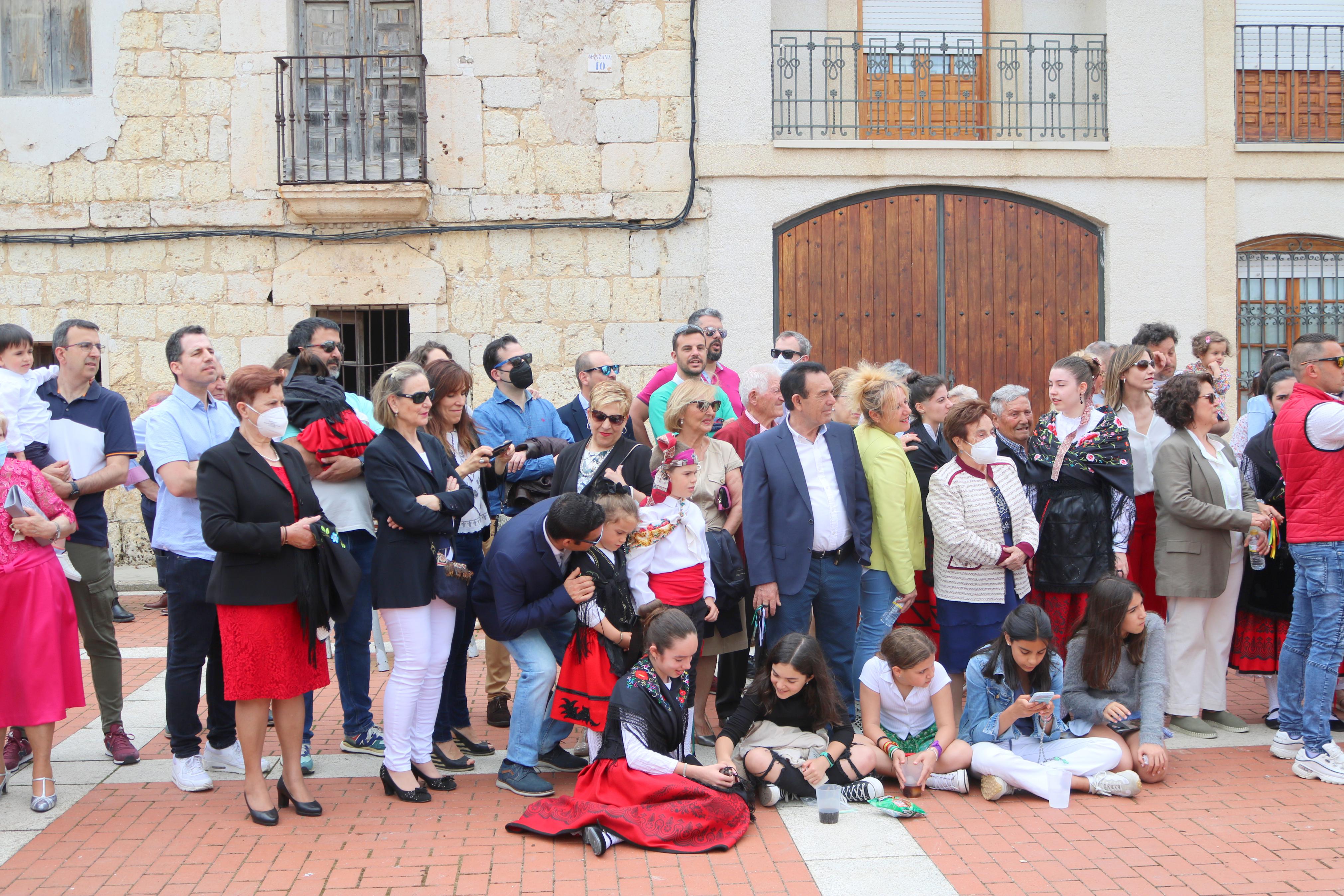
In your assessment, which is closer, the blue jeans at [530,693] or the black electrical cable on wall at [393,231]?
the blue jeans at [530,693]

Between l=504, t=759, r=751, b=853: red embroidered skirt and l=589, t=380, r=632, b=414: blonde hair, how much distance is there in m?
1.70

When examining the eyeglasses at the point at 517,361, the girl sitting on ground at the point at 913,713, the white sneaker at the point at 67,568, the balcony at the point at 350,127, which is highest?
the balcony at the point at 350,127

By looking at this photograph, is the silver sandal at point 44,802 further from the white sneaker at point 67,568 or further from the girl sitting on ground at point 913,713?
→ the girl sitting on ground at point 913,713

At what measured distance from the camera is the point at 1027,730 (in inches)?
194

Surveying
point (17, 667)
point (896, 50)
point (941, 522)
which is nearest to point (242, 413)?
point (17, 667)

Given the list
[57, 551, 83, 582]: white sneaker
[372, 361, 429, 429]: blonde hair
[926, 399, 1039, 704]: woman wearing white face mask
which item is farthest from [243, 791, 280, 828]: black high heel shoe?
[926, 399, 1039, 704]: woman wearing white face mask

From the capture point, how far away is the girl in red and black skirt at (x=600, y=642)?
478 centimetres

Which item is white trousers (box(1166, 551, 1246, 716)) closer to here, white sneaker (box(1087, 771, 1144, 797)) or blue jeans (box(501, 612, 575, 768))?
white sneaker (box(1087, 771, 1144, 797))

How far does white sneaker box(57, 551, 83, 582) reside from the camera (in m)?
4.88

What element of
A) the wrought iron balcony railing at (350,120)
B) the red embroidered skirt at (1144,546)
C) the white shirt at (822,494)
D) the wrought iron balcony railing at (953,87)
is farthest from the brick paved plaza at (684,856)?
the wrought iron balcony railing at (953,87)

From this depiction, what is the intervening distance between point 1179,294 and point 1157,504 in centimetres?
587

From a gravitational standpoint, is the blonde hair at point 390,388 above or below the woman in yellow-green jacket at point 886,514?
above

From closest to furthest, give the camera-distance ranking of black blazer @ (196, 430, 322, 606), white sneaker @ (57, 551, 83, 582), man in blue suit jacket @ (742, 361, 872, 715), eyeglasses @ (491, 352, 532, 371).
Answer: black blazer @ (196, 430, 322, 606) < white sneaker @ (57, 551, 83, 582) < man in blue suit jacket @ (742, 361, 872, 715) < eyeglasses @ (491, 352, 532, 371)

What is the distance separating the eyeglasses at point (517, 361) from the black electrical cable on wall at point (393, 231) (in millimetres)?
4423
